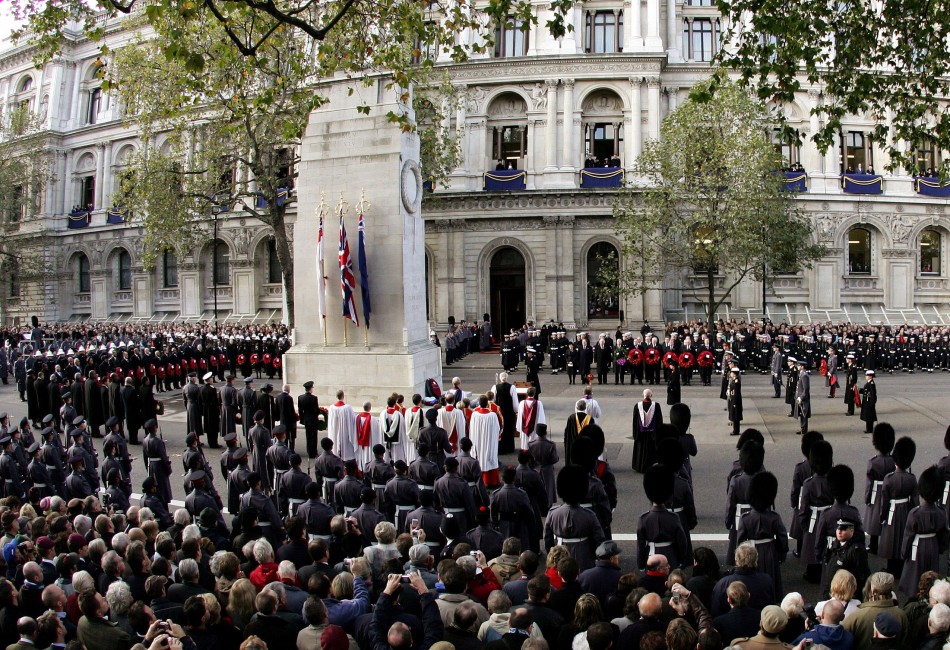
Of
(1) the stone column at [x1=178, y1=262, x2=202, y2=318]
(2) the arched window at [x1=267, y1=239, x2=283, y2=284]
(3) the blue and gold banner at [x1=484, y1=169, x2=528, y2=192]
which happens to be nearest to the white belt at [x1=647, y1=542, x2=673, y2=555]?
(3) the blue and gold banner at [x1=484, y1=169, x2=528, y2=192]

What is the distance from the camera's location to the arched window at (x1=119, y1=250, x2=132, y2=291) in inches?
2153

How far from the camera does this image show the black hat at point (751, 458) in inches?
389

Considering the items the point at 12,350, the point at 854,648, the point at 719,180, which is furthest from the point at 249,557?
the point at 12,350

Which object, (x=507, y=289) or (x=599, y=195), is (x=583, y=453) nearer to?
(x=599, y=195)

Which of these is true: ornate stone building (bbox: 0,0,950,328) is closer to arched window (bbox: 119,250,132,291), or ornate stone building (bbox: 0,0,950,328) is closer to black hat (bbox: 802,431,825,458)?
arched window (bbox: 119,250,132,291)

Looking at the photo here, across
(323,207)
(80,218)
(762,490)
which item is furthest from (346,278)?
(80,218)

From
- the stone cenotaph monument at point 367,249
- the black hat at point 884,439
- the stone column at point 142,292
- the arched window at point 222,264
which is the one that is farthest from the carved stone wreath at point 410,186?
the stone column at point 142,292

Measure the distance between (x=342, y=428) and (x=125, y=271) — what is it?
1747 inches

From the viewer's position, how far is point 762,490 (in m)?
9.05

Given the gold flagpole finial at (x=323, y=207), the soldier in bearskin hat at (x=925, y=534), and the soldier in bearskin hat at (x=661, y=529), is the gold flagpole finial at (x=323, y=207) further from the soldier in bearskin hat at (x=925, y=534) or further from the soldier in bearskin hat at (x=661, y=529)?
the soldier in bearskin hat at (x=925, y=534)

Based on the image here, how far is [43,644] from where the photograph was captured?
5.86 m

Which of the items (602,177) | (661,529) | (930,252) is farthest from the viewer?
(930,252)

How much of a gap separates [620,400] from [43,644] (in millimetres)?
20796

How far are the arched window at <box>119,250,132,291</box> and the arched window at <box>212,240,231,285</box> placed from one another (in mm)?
7876
